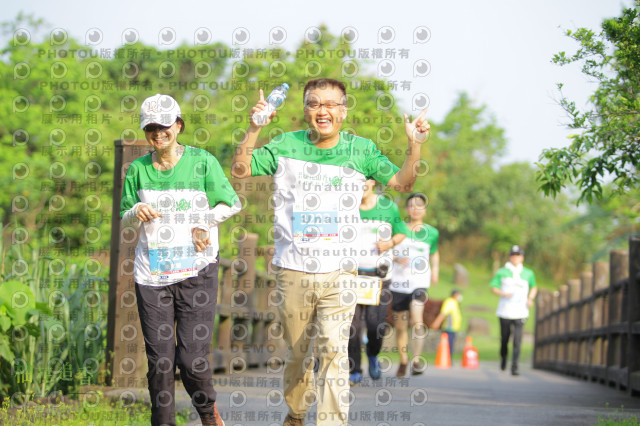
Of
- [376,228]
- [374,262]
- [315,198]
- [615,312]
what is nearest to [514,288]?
[615,312]

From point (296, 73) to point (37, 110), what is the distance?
31.3ft

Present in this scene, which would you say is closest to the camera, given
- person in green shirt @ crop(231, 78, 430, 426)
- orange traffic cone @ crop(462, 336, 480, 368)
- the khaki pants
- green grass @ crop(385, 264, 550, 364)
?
the khaki pants

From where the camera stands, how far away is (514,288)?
13648 millimetres

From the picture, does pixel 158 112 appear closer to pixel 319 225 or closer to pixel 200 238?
pixel 200 238

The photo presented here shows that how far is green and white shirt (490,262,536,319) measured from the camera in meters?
13.6

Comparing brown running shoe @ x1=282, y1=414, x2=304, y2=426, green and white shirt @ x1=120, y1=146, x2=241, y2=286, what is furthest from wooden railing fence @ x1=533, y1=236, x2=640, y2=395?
green and white shirt @ x1=120, y1=146, x2=241, y2=286

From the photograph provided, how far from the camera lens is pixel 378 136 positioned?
57.4 ft

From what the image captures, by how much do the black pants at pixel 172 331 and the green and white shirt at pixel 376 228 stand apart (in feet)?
13.4

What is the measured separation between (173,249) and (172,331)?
0.46 meters

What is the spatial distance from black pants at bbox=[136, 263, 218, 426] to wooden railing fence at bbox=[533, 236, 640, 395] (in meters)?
5.57

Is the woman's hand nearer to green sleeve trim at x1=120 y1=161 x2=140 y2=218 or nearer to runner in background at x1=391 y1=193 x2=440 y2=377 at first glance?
green sleeve trim at x1=120 y1=161 x2=140 y2=218

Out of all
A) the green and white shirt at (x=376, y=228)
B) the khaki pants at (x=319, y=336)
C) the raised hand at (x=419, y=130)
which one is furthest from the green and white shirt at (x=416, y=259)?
the raised hand at (x=419, y=130)

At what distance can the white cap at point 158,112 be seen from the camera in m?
4.91

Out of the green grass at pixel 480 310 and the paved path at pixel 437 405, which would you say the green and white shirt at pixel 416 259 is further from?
the green grass at pixel 480 310
